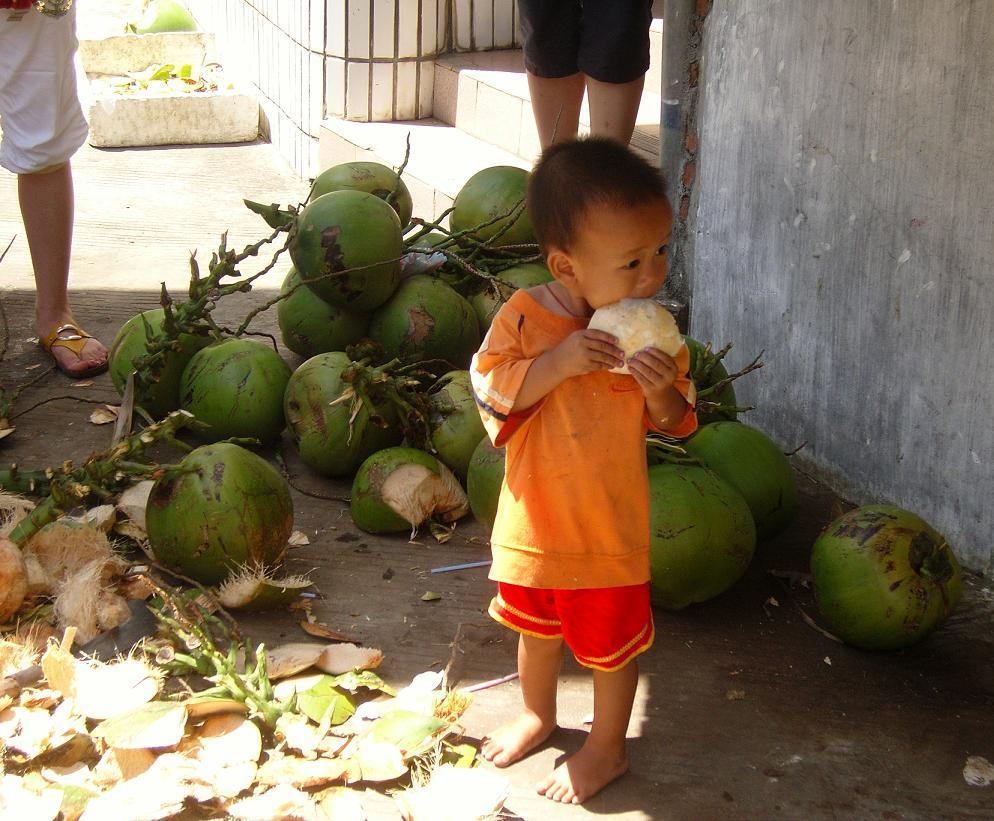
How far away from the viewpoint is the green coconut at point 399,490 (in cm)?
291

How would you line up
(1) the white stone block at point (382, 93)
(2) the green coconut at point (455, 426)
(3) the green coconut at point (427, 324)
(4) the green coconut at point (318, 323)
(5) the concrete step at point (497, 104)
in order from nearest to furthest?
(2) the green coconut at point (455, 426) → (3) the green coconut at point (427, 324) → (4) the green coconut at point (318, 323) → (5) the concrete step at point (497, 104) → (1) the white stone block at point (382, 93)

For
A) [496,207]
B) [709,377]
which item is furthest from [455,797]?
[496,207]

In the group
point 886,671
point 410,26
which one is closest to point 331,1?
point 410,26

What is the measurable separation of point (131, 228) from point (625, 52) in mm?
2815

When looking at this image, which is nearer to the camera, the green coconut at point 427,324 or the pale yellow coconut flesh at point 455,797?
the pale yellow coconut flesh at point 455,797

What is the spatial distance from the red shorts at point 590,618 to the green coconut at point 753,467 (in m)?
0.77

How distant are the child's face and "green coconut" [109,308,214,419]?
179cm

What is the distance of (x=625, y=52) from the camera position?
11.8ft

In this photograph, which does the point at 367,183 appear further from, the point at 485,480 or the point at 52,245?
the point at 485,480

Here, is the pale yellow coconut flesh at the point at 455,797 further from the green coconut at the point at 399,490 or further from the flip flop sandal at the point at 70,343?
the flip flop sandal at the point at 70,343

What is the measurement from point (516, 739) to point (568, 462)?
61 cm

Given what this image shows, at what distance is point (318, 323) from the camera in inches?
134

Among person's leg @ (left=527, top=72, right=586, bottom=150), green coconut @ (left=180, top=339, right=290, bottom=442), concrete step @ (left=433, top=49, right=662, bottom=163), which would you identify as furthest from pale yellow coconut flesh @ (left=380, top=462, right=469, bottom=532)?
concrete step @ (left=433, top=49, right=662, bottom=163)

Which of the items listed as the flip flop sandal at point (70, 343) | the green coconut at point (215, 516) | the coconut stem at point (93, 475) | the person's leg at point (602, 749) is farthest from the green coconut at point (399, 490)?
the flip flop sandal at point (70, 343)
